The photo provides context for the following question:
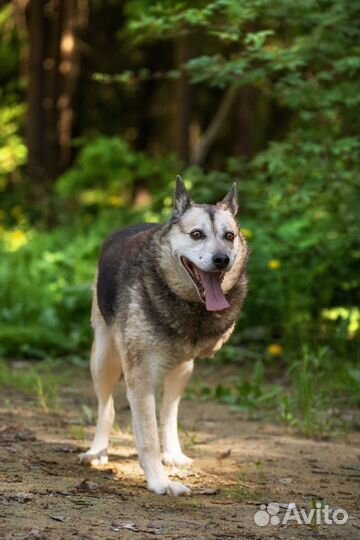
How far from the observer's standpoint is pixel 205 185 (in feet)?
34.0

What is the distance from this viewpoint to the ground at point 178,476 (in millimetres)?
4609

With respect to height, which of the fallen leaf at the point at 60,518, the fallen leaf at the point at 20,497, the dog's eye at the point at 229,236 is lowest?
the fallen leaf at the point at 20,497

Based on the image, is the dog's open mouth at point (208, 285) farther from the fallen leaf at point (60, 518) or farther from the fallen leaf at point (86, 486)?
the fallen leaf at point (60, 518)

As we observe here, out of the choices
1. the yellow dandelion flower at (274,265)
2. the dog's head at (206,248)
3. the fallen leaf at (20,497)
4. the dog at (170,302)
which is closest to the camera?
the fallen leaf at (20,497)

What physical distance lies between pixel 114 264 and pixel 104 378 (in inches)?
28.3

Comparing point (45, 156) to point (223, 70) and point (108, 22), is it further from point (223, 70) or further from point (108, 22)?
point (223, 70)

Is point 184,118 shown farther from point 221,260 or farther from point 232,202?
point 221,260

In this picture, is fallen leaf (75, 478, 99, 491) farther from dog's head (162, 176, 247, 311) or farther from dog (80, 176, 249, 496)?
dog's head (162, 176, 247, 311)

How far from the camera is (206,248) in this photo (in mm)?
5449

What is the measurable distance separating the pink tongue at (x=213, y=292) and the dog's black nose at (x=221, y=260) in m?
0.20

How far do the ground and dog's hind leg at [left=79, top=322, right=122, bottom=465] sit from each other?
0.54 ft

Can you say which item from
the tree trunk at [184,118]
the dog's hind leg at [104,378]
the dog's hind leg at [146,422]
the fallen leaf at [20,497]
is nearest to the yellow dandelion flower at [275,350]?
the dog's hind leg at [104,378]

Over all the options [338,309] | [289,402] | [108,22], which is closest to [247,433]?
[289,402]

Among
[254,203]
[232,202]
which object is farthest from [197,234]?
[254,203]
